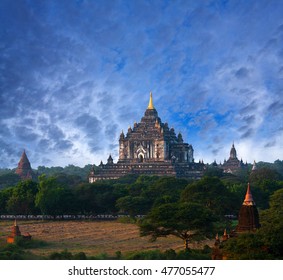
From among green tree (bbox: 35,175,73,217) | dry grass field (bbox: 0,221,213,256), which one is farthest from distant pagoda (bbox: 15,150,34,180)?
dry grass field (bbox: 0,221,213,256)

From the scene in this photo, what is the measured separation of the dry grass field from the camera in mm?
34688

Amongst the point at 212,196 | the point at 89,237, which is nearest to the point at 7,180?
the point at 212,196

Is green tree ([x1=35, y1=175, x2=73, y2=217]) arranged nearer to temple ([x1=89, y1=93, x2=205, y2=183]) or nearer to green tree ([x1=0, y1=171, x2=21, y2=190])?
temple ([x1=89, y1=93, x2=205, y2=183])

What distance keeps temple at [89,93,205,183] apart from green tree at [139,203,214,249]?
181 ft

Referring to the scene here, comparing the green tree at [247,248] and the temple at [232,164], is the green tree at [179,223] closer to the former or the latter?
the green tree at [247,248]

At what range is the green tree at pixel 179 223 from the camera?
106 feet

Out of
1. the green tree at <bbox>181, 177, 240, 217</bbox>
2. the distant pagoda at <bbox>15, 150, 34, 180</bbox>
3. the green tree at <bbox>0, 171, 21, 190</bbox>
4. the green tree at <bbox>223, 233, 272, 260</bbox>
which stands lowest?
the green tree at <bbox>223, 233, 272, 260</bbox>

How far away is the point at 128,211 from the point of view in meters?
53.8

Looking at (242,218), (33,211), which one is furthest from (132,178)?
(242,218)

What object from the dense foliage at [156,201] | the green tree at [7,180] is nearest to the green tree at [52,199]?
the dense foliage at [156,201]

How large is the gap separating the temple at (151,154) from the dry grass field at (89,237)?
37.3 metres

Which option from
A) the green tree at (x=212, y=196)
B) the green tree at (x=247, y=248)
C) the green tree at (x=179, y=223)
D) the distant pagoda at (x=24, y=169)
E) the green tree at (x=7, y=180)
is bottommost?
the green tree at (x=247, y=248)

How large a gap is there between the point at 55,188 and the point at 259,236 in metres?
34.7
